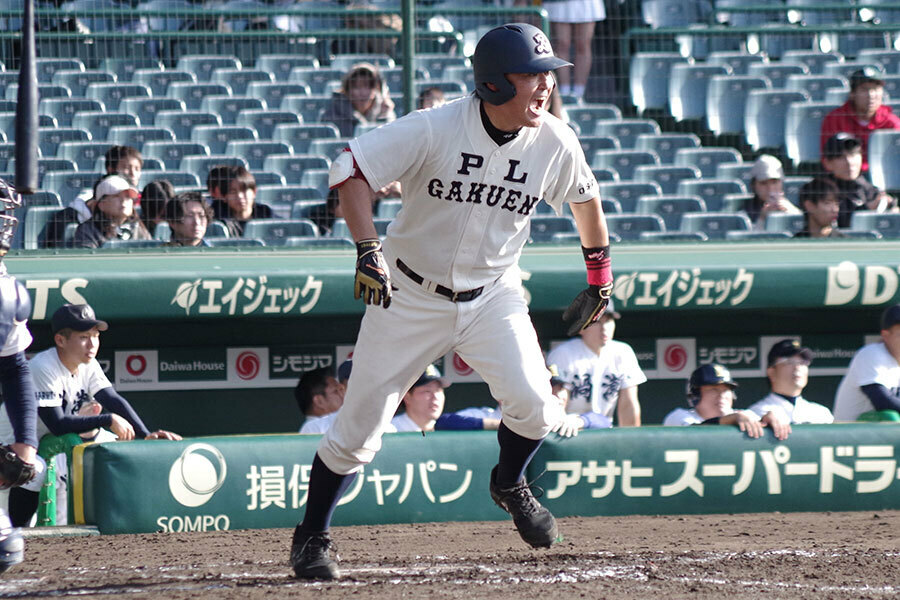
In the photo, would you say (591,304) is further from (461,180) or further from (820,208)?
(820,208)

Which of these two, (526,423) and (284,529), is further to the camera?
(284,529)

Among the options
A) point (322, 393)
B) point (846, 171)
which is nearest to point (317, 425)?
point (322, 393)

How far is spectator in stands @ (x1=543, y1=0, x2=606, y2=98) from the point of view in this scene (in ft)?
25.2

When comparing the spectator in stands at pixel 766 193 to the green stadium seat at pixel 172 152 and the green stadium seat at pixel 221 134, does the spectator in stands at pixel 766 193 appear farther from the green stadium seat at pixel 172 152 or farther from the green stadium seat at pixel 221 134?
the green stadium seat at pixel 172 152

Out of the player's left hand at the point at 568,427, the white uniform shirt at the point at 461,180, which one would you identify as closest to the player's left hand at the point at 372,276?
the white uniform shirt at the point at 461,180

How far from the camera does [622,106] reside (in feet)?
26.3

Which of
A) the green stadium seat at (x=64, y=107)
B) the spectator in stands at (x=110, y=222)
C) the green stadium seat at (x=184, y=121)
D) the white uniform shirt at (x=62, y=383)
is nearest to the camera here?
the white uniform shirt at (x=62, y=383)

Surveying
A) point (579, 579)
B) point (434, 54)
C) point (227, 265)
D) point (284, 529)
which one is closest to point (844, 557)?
point (579, 579)

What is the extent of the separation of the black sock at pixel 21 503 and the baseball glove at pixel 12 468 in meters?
2.10

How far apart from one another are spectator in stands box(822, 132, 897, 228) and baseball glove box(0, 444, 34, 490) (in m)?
5.06

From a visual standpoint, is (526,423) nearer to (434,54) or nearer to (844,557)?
(844,557)

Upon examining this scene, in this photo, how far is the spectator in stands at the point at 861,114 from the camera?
25.3 feet

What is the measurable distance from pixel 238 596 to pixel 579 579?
3.36 ft

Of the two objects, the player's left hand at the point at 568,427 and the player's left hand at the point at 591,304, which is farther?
the player's left hand at the point at 568,427
